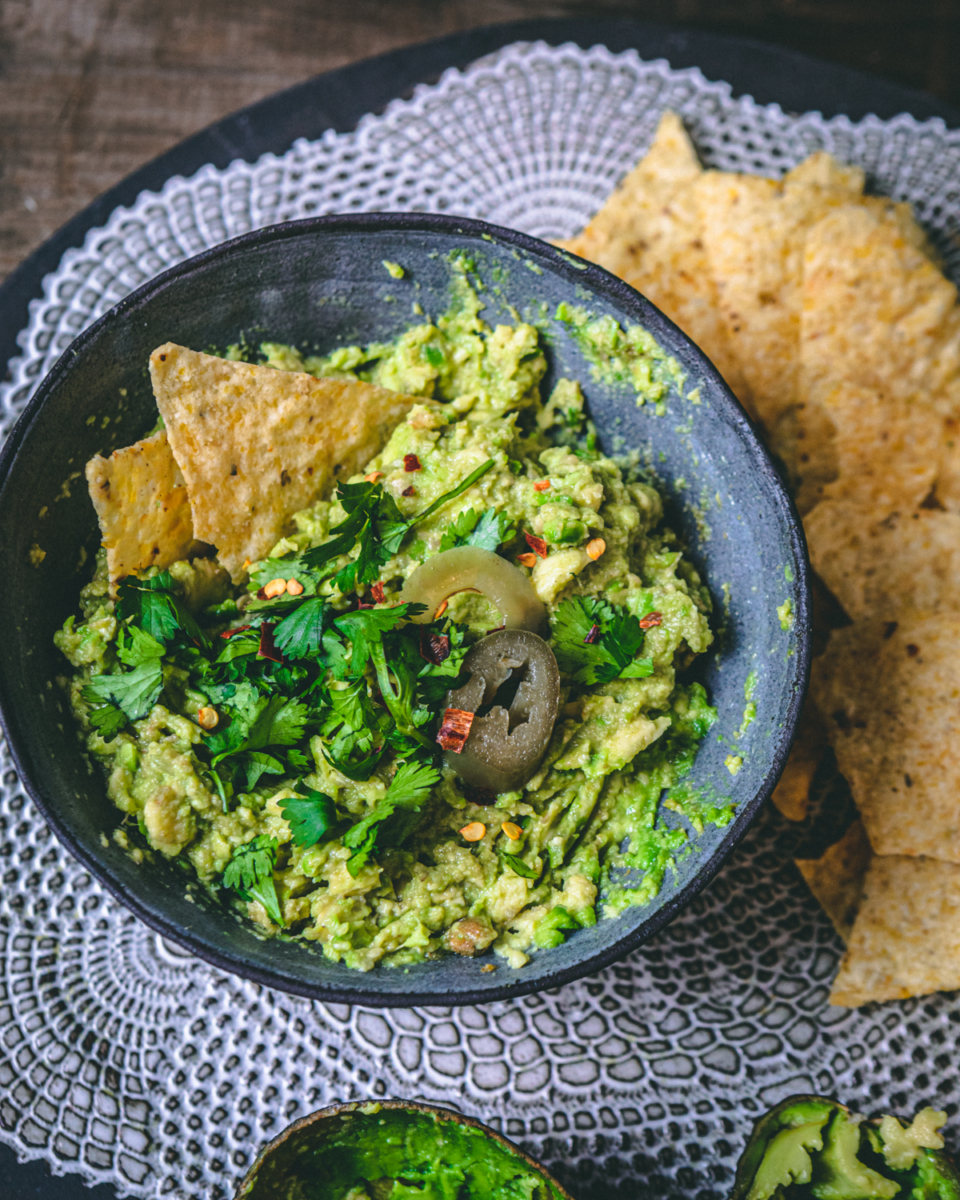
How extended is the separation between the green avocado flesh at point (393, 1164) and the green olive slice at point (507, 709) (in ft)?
2.69

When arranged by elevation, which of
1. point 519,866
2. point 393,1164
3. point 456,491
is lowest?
point 393,1164

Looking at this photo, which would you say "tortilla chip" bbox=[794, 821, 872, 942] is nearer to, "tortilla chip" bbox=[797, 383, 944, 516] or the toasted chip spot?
"tortilla chip" bbox=[797, 383, 944, 516]

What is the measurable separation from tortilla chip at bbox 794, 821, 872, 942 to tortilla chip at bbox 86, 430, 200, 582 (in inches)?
68.3


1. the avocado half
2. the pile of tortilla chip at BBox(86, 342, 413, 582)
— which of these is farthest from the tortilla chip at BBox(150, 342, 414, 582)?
the avocado half

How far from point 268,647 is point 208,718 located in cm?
20

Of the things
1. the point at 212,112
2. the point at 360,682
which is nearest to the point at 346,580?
the point at 360,682

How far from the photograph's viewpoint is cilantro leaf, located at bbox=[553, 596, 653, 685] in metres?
1.89

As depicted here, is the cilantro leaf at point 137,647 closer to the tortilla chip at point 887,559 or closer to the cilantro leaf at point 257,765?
the cilantro leaf at point 257,765

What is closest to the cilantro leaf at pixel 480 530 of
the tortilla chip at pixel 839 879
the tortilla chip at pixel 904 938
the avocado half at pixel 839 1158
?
the tortilla chip at pixel 839 879

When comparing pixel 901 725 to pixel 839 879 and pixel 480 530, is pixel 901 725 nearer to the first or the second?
pixel 839 879

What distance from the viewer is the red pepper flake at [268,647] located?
1.93m

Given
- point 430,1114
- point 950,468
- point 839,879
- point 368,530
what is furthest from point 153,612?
point 950,468

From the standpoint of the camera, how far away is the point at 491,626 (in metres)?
1.98

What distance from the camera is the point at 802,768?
249 centimetres
